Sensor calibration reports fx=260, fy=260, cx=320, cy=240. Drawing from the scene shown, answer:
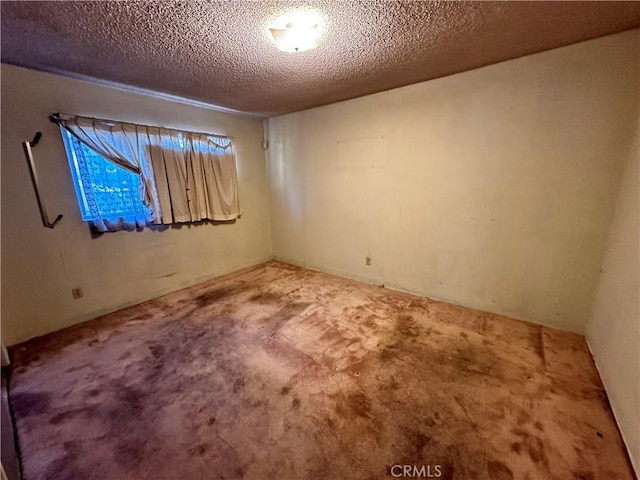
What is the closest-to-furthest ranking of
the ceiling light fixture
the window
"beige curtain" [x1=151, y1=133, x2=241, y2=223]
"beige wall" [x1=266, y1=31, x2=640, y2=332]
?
the ceiling light fixture → "beige wall" [x1=266, y1=31, x2=640, y2=332] → the window → "beige curtain" [x1=151, y1=133, x2=241, y2=223]

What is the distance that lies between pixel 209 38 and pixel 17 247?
2.39 m

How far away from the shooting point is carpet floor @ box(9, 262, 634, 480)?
50.6 inches

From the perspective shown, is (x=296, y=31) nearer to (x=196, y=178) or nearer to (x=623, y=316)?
(x=196, y=178)

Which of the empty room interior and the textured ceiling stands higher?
the textured ceiling

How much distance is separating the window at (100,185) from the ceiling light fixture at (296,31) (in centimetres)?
214

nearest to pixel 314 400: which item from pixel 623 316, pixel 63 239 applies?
pixel 623 316

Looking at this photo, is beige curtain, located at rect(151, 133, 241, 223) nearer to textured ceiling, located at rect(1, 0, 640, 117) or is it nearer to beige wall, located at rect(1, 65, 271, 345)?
beige wall, located at rect(1, 65, 271, 345)

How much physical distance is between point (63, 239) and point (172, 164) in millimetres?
1294

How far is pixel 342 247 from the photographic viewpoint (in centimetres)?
372

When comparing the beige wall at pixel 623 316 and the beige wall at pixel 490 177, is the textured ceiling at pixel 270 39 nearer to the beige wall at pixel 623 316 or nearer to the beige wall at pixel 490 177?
the beige wall at pixel 490 177

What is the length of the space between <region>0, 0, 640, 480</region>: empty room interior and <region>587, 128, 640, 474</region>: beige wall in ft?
0.07

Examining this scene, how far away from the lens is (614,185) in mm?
1990

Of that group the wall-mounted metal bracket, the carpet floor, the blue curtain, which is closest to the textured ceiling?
the wall-mounted metal bracket

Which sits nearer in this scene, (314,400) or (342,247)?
(314,400)
